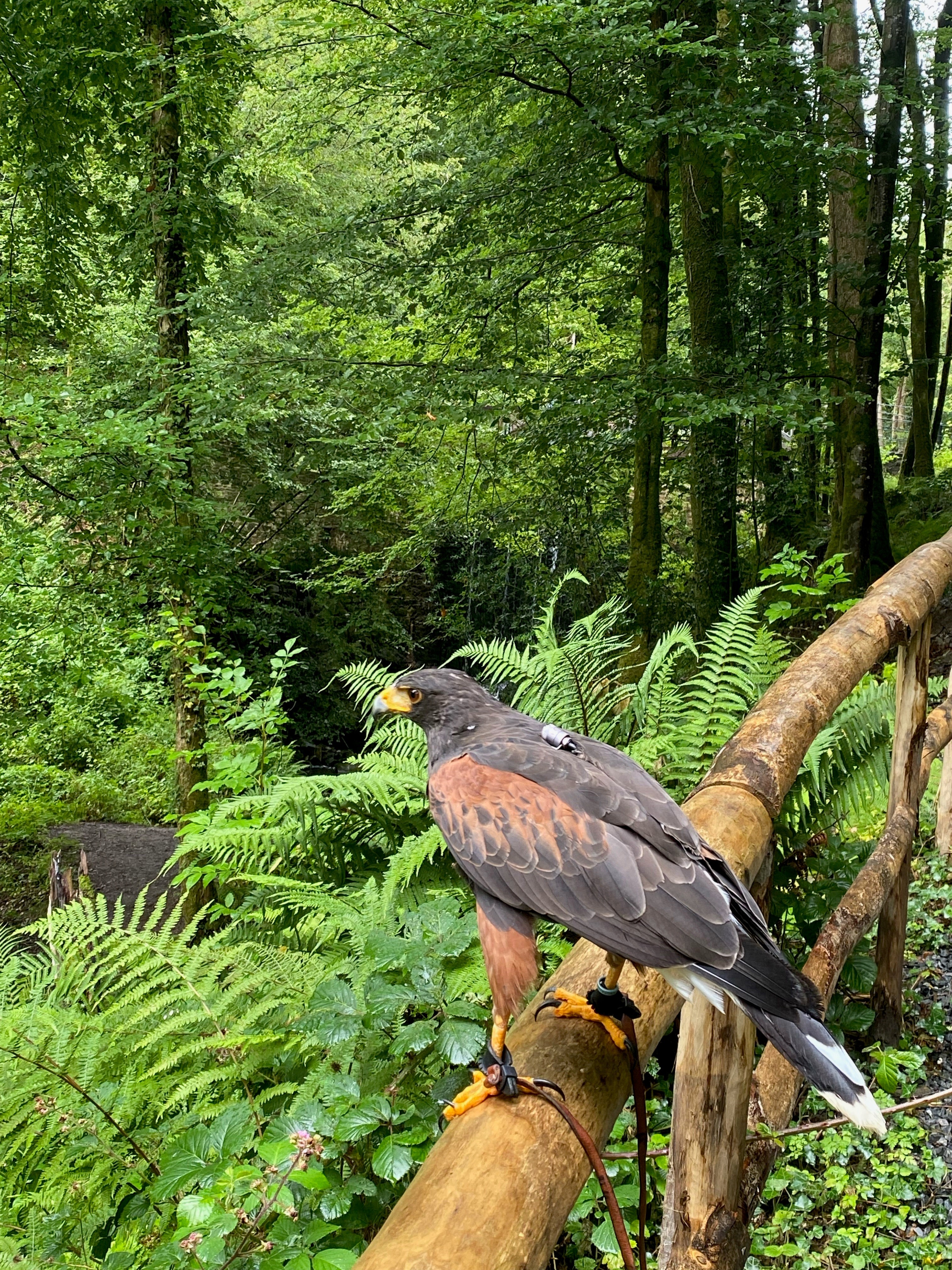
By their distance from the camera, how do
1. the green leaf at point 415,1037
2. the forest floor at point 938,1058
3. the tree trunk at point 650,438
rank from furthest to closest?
the tree trunk at point 650,438
the forest floor at point 938,1058
the green leaf at point 415,1037

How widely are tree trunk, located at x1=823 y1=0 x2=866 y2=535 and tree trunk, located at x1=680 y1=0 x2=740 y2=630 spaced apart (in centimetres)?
85

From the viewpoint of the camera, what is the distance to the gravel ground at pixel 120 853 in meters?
→ 8.55

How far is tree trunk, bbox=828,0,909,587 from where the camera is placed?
234 inches

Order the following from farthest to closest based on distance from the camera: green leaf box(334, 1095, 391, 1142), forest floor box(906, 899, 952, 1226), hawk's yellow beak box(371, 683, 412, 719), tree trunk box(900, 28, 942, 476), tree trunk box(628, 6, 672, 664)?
tree trunk box(900, 28, 942, 476) < tree trunk box(628, 6, 672, 664) < forest floor box(906, 899, 952, 1226) < hawk's yellow beak box(371, 683, 412, 719) < green leaf box(334, 1095, 391, 1142)

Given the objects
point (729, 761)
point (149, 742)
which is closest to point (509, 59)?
point (729, 761)

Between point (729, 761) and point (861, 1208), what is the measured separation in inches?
69.0

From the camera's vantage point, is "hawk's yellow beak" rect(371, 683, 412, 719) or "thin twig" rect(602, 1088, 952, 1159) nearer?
"thin twig" rect(602, 1088, 952, 1159)

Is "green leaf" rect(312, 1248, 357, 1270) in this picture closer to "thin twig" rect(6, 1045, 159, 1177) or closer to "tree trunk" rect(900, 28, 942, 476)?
"thin twig" rect(6, 1045, 159, 1177)

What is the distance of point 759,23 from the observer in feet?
16.6

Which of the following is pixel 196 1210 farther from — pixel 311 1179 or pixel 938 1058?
pixel 938 1058

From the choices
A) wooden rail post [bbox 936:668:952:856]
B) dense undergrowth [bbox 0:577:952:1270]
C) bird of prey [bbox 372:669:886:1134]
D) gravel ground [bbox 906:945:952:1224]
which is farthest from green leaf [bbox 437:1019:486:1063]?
wooden rail post [bbox 936:668:952:856]

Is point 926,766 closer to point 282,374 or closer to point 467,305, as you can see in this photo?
point 282,374

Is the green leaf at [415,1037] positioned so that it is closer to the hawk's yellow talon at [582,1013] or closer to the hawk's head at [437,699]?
the hawk's yellow talon at [582,1013]

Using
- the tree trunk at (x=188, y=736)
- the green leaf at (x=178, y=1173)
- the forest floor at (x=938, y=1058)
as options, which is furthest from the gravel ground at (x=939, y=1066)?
the tree trunk at (x=188, y=736)
